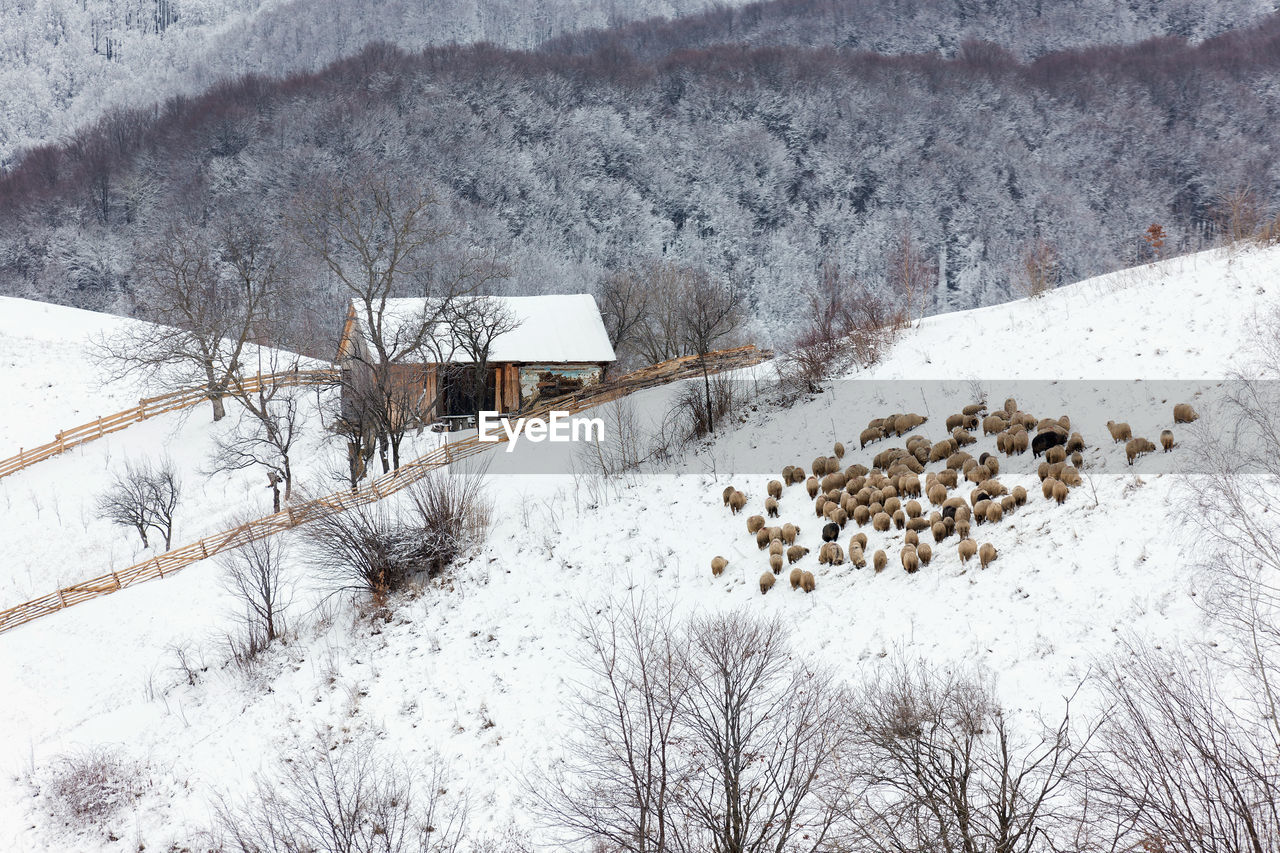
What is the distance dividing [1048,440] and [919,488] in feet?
8.52

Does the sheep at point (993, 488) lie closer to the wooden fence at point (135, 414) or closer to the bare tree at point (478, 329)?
the bare tree at point (478, 329)

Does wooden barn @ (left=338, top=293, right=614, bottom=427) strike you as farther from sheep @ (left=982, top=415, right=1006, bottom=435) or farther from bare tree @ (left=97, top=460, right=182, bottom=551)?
sheep @ (left=982, top=415, right=1006, bottom=435)

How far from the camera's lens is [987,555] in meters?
13.1

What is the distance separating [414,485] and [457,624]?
7.19m

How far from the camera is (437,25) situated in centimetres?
15925

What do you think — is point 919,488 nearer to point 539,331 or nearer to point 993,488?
point 993,488

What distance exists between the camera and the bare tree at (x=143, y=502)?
84.9 ft

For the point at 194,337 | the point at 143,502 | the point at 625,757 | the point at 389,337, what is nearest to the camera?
the point at 625,757

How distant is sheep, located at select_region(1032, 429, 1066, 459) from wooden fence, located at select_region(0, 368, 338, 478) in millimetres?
26019

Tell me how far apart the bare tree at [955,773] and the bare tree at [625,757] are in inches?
94.5

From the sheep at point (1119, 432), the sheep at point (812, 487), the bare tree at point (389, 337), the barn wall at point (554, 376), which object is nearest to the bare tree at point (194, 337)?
the bare tree at point (389, 337)

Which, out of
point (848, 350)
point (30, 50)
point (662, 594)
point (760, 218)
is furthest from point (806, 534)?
point (30, 50)

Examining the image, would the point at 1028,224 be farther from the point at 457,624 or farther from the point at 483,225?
the point at 457,624

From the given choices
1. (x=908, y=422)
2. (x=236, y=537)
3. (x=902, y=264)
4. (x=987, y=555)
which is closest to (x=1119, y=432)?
(x=987, y=555)
